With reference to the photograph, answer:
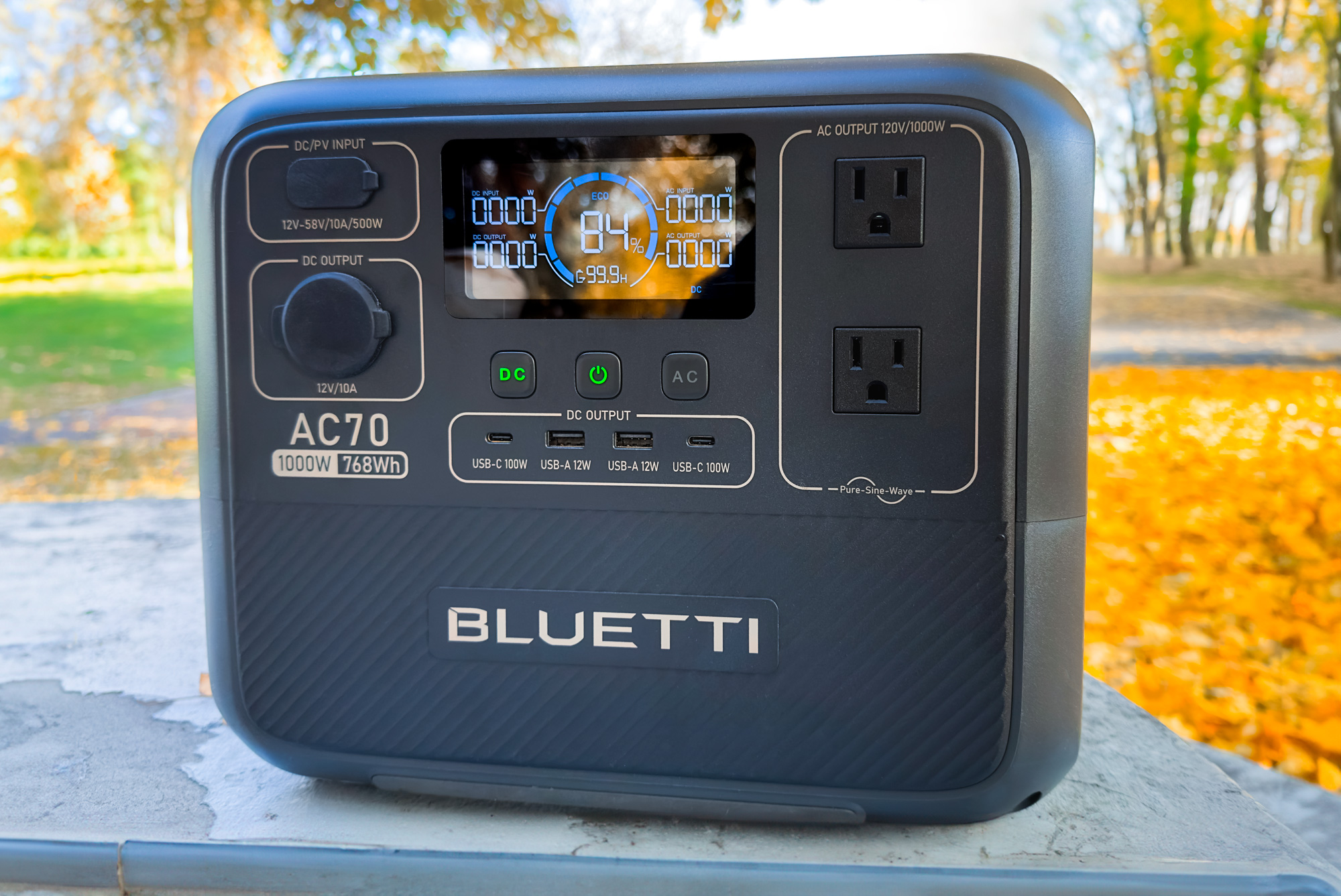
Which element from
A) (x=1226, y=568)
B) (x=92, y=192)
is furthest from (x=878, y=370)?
(x=92, y=192)

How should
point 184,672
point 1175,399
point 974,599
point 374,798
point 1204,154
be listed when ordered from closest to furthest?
1. point 974,599
2. point 374,798
3. point 184,672
4. point 1175,399
5. point 1204,154

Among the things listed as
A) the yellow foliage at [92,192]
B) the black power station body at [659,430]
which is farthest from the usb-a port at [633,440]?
the yellow foliage at [92,192]

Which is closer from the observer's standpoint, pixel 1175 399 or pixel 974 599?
pixel 974 599

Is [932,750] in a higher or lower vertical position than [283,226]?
lower

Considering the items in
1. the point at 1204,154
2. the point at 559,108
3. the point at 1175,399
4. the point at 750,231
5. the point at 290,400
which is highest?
the point at 1204,154

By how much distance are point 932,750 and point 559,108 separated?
2.23 feet

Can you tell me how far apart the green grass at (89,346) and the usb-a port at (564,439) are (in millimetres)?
8047

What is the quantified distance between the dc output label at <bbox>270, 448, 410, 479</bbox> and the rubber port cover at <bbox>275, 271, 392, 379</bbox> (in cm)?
8

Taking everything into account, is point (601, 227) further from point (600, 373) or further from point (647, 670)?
point (647, 670)

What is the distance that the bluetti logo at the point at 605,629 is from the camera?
899 millimetres

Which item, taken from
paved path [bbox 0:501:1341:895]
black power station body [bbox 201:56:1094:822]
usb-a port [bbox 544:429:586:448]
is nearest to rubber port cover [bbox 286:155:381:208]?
black power station body [bbox 201:56:1094:822]

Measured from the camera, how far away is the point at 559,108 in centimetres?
90

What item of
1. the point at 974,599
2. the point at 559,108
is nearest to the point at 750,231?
the point at 559,108

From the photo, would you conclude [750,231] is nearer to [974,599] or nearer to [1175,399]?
[974,599]
